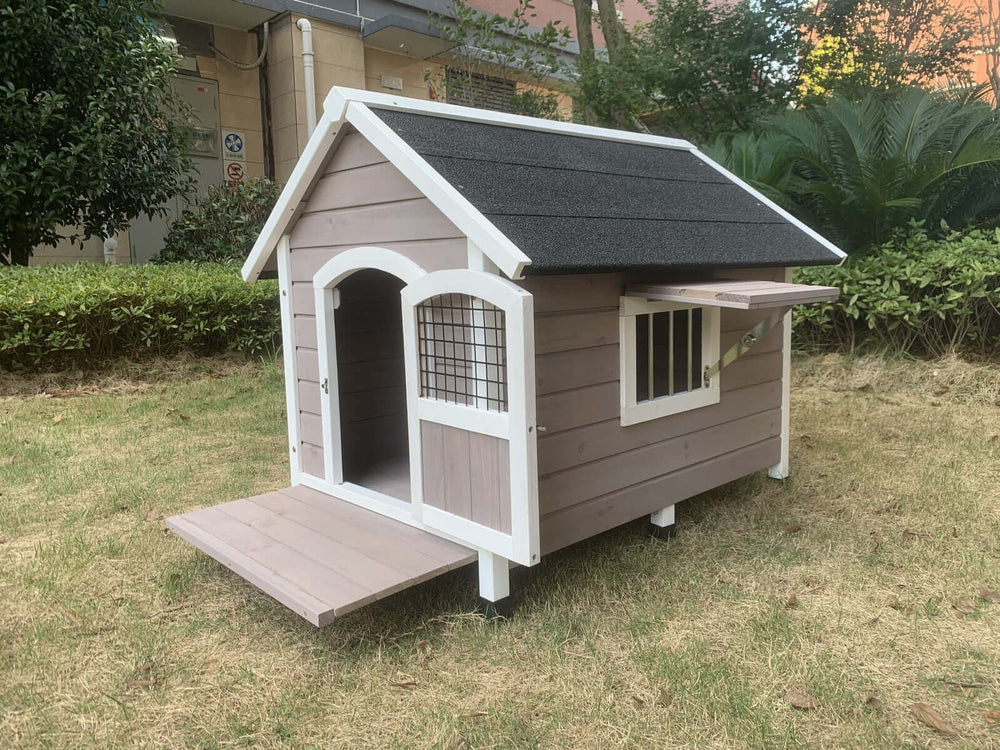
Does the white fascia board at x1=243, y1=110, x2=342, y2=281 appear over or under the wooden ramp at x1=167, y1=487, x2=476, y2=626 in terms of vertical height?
over

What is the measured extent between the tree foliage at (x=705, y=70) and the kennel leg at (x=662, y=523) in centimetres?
648

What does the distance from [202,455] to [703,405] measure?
319cm

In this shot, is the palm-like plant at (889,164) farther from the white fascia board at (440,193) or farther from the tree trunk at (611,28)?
the white fascia board at (440,193)

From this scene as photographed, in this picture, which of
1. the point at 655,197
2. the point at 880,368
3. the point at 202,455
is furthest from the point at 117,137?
the point at 880,368

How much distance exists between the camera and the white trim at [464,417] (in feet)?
8.68

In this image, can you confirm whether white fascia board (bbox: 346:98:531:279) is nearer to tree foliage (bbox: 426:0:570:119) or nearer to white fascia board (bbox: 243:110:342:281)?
white fascia board (bbox: 243:110:342:281)

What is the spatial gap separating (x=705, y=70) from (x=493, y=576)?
7778mm

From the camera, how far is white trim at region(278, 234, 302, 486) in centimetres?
375

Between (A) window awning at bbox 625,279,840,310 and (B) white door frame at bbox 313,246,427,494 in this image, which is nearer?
(A) window awning at bbox 625,279,840,310

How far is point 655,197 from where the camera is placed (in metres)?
3.55

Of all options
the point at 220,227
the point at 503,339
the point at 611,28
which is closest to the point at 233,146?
the point at 220,227

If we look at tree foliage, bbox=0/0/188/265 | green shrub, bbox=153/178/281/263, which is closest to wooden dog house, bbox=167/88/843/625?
tree foliage, bbox=0/0/188/265

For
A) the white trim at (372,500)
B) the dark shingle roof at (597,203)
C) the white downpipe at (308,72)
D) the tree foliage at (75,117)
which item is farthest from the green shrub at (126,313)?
the dark shingle roof at (597,203)

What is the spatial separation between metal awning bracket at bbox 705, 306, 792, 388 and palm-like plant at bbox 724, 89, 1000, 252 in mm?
3767
